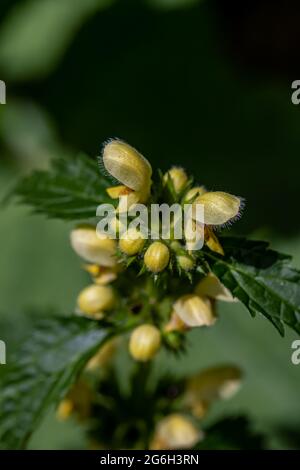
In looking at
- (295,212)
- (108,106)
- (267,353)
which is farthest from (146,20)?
(267,353)

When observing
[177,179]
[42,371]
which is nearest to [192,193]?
[177,179]

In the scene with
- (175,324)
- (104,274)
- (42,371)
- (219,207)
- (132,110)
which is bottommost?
(42,371)

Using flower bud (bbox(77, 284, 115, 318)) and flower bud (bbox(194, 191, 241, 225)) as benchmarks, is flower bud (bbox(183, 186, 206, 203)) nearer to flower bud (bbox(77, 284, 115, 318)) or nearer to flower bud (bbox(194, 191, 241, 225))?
flower bud (bbox(194, 191, 241, 225))

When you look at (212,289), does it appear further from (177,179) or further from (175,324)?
(177,179)

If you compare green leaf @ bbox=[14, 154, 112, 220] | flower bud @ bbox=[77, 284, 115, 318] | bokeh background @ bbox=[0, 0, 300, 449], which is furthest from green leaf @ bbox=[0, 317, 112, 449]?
bokeh background @ bbox=[0, 0, 300, 449]

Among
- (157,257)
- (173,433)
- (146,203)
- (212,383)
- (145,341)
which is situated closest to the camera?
(157,257)

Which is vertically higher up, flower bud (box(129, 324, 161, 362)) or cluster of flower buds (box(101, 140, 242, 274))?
cluster of flower buds (box(101, 140, 242, 274))
